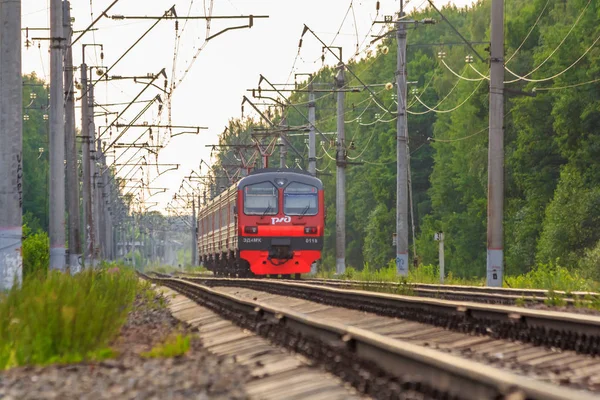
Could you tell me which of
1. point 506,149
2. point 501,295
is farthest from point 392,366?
point 506,149

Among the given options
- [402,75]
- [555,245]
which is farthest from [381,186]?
[402,75]

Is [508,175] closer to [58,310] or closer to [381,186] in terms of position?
[381,186]

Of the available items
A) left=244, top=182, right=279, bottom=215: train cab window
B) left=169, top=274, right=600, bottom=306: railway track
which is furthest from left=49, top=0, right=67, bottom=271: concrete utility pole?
left=244, top=182, right=279, bottom=215: train cab window

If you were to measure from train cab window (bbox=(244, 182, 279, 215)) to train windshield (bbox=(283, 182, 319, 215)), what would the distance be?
0.35 metres

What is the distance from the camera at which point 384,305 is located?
51.5 ft

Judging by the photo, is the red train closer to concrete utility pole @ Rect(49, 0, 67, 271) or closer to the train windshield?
the train windshield

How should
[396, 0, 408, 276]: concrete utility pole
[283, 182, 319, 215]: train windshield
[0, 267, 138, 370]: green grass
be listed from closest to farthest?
[0, 267, 138, 370]: green grass → [396, 0, 408, 276]: concrete utility pole → [283, 182, 319, 215]: train windshield

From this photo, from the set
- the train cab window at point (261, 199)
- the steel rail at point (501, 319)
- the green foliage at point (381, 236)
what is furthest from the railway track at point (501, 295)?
the green foliage at point (381, 236)

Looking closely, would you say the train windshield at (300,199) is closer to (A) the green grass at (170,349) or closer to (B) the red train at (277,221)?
(B) the red train at (277,221)

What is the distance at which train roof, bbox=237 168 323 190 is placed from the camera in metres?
35.3

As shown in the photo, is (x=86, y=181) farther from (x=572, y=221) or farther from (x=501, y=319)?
(x=501, y=319)

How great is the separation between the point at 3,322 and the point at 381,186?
237 feet

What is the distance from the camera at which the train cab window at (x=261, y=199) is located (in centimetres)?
3506

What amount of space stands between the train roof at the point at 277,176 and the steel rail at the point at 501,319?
18.4 metres
